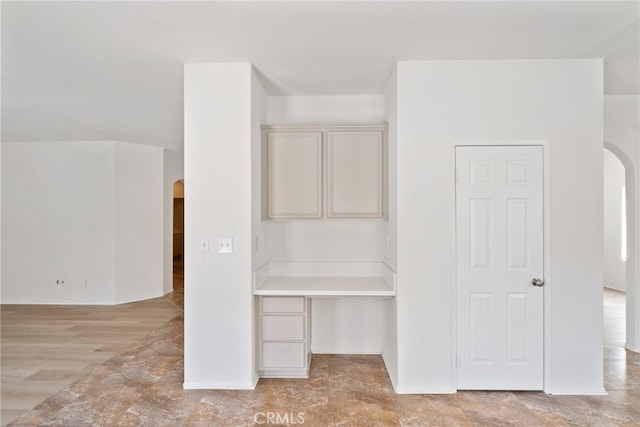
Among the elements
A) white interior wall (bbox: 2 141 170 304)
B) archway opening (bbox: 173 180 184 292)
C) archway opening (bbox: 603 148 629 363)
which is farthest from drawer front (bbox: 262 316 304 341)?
archway opening (bbox: 173 180 184 292)

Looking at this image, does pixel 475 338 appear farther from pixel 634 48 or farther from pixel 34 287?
pixel 34 287

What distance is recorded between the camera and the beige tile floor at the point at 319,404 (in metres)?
2.69

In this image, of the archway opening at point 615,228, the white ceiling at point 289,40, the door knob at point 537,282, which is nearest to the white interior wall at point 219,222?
the white ceiling at point 289,40

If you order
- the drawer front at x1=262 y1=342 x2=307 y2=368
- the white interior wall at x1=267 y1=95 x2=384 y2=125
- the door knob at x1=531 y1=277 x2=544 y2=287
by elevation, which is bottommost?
the drawer front at x1=262 y1=342 x2=307 y2=368

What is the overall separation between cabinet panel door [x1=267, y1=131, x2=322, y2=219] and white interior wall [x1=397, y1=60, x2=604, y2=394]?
85 centimetres

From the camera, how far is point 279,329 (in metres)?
3.31

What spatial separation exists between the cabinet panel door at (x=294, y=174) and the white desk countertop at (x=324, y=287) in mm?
638

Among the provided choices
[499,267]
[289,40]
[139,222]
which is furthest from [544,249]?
[139,222]

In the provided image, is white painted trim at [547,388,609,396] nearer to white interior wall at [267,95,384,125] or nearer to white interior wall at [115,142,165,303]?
white interior wall at [267,95,384,125]

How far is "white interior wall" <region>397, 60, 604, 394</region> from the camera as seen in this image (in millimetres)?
3059

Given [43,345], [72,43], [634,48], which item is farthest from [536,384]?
[43,345]

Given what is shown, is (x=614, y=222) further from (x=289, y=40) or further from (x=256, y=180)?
(x=289, y=40)

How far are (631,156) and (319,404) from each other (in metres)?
4.07
